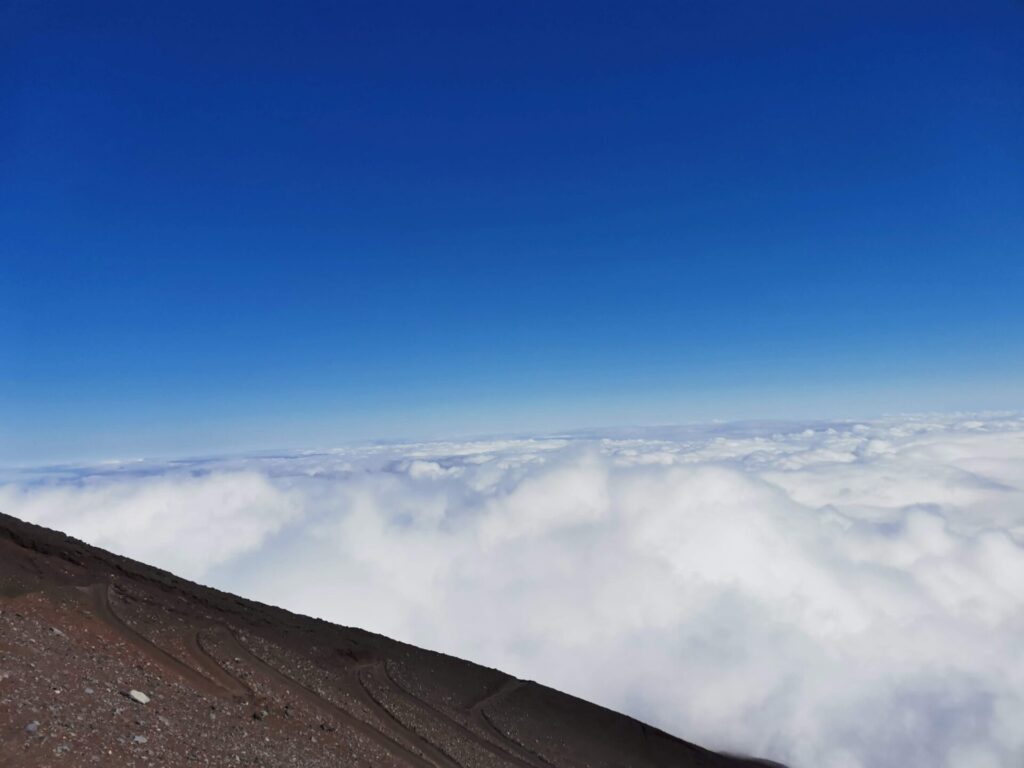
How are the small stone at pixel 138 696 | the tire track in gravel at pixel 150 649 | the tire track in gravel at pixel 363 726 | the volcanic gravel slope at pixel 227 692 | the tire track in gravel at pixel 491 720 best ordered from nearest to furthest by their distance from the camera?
the volcanic gravel slope at pixel 227 692, the small stone at pixel 138 696, the tire track in gravel at pixel 150 649, the tire track in gravel at pixel 363 726, the tire track in gravel at pixel 491 720

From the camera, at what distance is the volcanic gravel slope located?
43.8 feet

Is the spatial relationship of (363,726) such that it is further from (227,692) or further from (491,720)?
(491,720)

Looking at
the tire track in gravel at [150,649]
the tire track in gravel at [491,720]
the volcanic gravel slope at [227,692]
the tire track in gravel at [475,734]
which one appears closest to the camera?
the volcanic gravel slope at [227,692]

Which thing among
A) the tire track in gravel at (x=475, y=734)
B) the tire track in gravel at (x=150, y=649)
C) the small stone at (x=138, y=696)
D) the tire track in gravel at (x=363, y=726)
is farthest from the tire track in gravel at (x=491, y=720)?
the small stone at (x=138, y=696)

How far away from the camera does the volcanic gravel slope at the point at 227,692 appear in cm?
1335

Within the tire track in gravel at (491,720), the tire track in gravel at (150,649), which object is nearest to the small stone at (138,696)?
the tire track in gravel at (150,649)

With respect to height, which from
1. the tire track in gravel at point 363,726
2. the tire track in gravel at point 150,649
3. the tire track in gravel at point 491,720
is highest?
the tire track in gravel at point 150,649

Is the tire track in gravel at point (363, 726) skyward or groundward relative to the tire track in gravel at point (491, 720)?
skyward

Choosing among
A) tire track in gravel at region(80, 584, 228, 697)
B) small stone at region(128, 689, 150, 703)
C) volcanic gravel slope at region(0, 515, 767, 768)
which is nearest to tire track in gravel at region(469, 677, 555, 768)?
volcanic gravel slope at region(0, 515, 767, 768)

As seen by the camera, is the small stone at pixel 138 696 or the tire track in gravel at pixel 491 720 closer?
the small stone at pixel 138 696

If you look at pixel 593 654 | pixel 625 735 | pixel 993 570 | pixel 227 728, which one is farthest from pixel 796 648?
pixel 227 728

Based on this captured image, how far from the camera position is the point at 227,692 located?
70.3 feet

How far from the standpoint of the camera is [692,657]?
10800cm

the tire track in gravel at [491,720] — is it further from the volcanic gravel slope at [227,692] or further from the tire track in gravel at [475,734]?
the volcanic gravel slope at [227,692]
